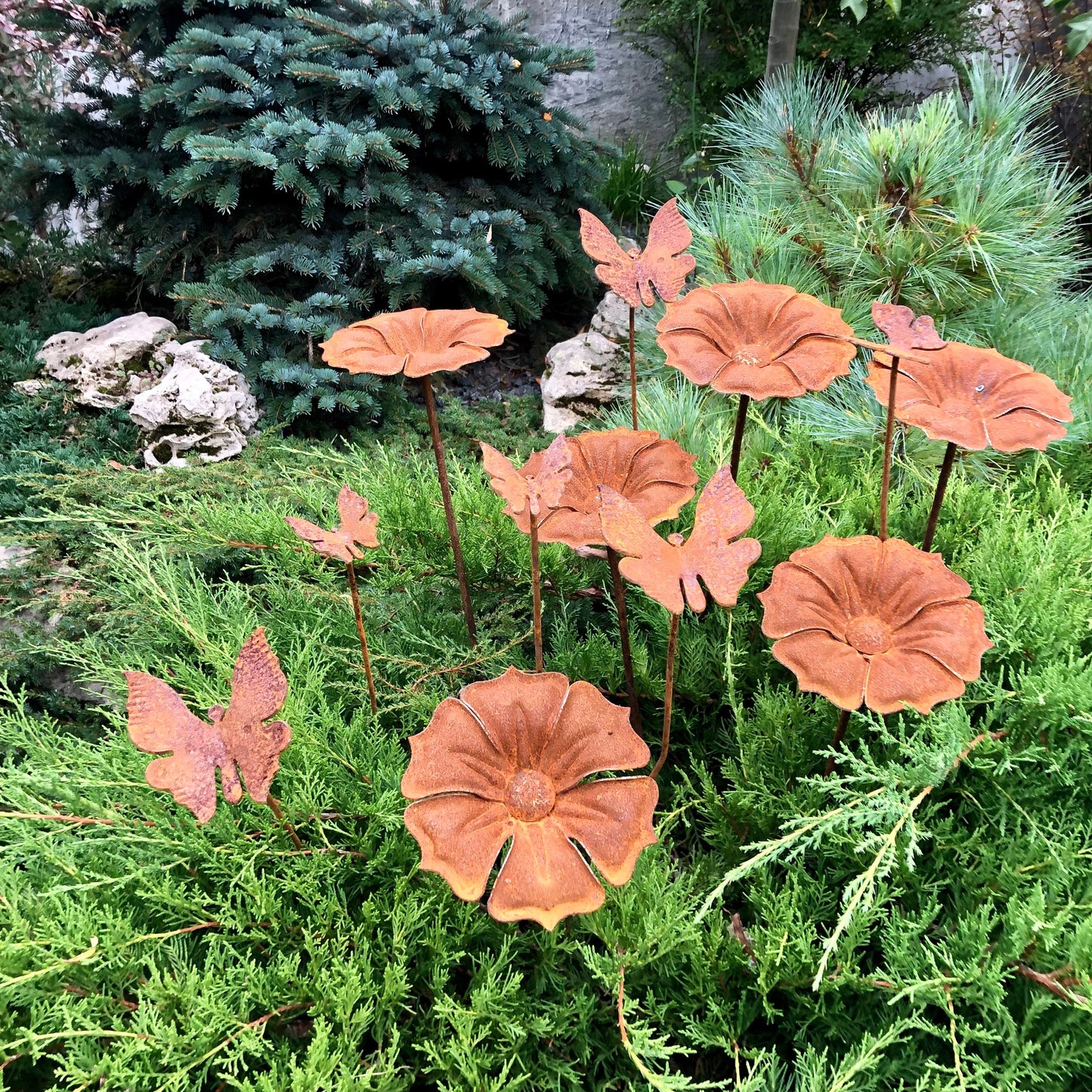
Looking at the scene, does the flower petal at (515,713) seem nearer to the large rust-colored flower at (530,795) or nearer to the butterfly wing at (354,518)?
the large rust-colored flower at (530,795)

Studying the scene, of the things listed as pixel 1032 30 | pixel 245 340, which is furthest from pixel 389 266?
pixel 1032 30

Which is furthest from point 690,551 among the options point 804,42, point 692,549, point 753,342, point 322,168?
point 804,42

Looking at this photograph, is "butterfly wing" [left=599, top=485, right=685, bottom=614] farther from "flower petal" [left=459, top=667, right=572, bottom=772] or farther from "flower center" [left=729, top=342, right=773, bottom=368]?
"flower center" [left=729, top=342, right=773, bottom=368]

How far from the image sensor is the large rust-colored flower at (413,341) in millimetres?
744

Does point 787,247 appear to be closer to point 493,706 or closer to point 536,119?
point 536,119

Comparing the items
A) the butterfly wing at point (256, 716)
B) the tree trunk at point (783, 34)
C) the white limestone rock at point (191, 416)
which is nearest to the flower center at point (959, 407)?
the butterfly wing at point (256, 716)

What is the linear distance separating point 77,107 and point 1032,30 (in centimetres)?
422

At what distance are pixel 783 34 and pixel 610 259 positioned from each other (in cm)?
225

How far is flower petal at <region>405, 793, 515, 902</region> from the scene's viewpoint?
1.73 feet

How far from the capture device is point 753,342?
0.79m

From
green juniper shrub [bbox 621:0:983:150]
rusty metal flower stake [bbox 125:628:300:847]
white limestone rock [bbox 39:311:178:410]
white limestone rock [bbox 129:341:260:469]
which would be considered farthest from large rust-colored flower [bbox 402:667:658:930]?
green juniper shrub [bbox 621:0:983:150]

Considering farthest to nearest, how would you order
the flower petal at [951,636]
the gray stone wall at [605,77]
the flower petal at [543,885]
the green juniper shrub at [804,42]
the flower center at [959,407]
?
the gray stone wall at [605,77]
the green juniper shrub at [804,42]
the flower center at [959,407]
the flower petal at [951,636]
the flower petal at [543,885]

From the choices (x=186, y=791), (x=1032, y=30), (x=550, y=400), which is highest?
(x=1032, y=30)

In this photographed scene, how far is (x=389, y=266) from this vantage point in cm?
236
